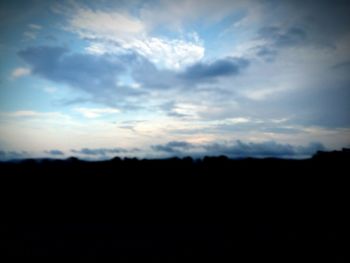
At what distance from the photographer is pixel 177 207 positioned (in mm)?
7895

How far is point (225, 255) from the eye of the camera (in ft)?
17.8

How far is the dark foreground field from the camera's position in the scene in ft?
19.0

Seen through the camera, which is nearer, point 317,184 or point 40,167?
point 317,184

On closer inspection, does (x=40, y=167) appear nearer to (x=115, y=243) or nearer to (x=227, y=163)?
(x=115, y=243)

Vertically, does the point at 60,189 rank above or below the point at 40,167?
below

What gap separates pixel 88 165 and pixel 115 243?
3.79 metres

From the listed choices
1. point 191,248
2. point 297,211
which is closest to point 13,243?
point 191,248

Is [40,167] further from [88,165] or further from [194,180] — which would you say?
[194,180]

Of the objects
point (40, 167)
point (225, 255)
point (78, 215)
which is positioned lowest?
point (225, 255)

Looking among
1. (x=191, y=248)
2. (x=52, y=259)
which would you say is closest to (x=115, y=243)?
(x=52, y=259)

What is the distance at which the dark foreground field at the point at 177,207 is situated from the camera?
580 centimetres

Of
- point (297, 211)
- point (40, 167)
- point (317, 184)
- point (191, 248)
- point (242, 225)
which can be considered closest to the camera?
point (191, 248)

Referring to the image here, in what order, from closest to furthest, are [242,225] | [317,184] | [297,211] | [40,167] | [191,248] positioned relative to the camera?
[191,248] < [242,225] < [297,211] < [317,184] < [40,167]

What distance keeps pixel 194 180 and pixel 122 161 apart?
122 inches
